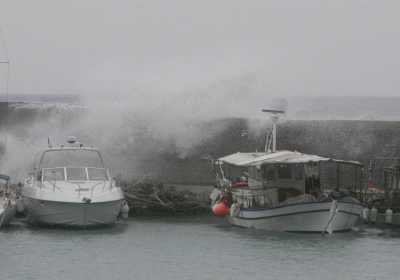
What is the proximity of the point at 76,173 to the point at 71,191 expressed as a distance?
1.89 m

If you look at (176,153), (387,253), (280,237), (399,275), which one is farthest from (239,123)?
(399,275)

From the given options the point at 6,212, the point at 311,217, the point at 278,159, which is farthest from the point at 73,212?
the point at 311,217

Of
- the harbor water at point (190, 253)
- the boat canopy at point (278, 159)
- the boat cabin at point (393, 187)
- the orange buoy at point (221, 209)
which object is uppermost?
the boat canopy at point (278, 159)

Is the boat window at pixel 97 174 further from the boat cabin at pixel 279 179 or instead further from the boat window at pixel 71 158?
the boat cabin at pixel 279 179

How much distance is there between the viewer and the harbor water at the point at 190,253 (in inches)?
1235

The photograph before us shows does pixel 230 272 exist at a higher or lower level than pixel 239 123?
lower

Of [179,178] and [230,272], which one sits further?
[179,178]

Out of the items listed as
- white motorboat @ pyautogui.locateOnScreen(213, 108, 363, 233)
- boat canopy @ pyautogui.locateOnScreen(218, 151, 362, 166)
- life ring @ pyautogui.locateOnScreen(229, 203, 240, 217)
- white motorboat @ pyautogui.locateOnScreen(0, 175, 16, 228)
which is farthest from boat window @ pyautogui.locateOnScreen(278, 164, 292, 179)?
white motorboat @ pyautogui.locateOnScreen(0, 175, 16, 228)

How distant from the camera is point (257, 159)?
40.6 m

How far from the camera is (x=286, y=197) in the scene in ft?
133

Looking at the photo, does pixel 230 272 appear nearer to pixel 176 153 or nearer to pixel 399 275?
pixel 399 275

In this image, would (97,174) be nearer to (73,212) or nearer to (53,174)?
(53,174)

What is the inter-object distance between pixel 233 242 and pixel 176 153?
11640mm

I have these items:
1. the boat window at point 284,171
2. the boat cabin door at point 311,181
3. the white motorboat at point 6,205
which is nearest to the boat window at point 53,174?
the white motorboat at point 6,205
